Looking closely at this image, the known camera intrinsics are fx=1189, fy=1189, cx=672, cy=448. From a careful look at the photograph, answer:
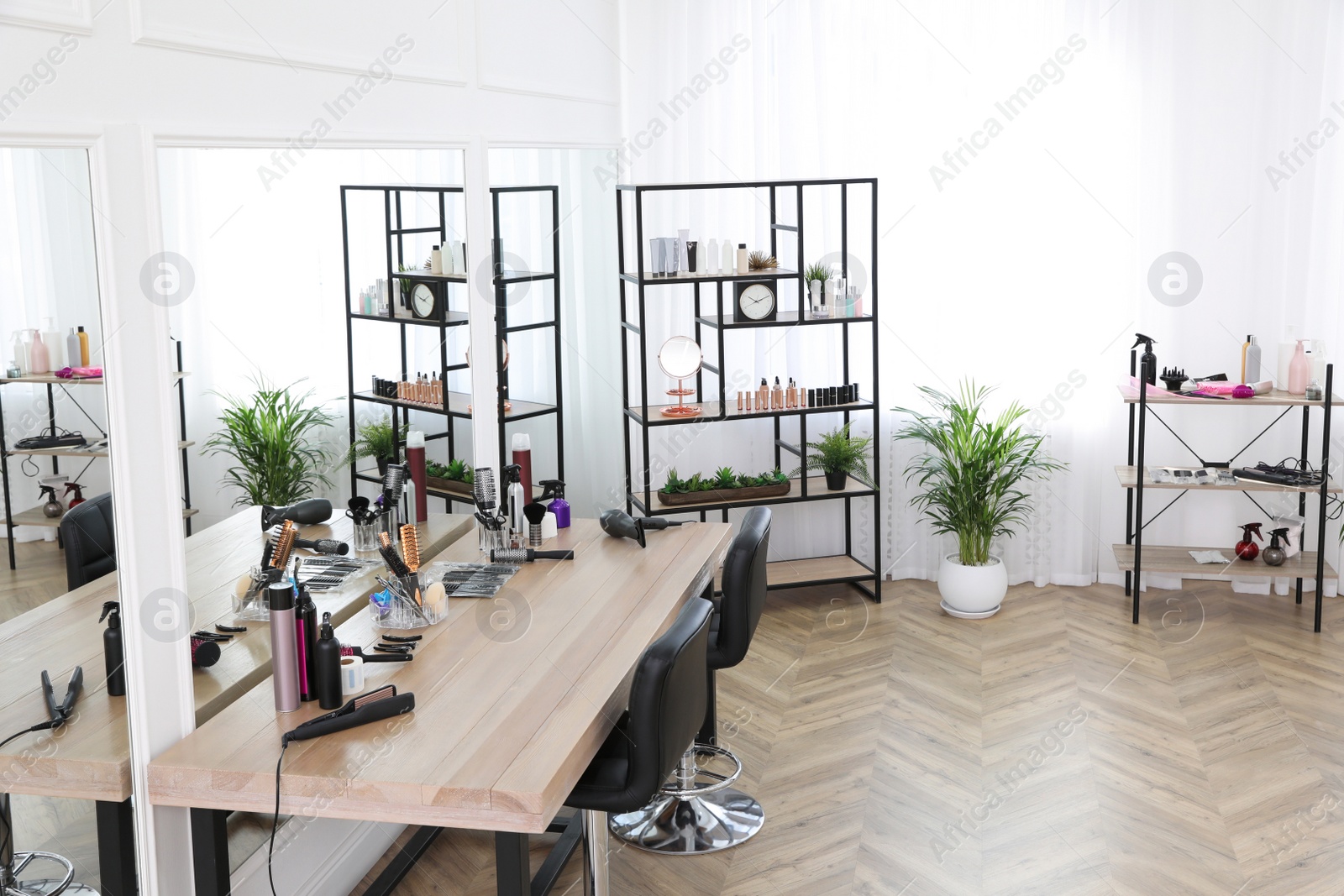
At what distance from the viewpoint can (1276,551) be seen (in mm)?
5117

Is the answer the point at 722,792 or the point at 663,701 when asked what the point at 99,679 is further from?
the point at 722,792

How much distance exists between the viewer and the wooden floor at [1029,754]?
10.8ft

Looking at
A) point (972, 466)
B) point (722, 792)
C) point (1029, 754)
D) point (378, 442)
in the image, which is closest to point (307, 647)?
point (378, 442)

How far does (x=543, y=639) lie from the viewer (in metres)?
2.90

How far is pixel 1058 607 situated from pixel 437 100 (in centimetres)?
351

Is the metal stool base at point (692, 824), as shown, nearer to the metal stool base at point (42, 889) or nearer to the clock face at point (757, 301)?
the metal stool base at point (42, 889)

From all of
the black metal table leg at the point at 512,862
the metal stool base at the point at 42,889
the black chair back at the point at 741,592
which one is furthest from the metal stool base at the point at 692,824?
the metal stool base at the point at 42,889

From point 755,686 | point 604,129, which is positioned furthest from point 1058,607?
point 604,129

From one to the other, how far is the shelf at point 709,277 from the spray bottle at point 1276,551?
7.74 ft

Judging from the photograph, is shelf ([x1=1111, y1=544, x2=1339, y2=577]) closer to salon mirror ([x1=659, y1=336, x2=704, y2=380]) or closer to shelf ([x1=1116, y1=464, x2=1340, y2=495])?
shelf ([x1=1116, y1=464, x2=1340, y2=495])

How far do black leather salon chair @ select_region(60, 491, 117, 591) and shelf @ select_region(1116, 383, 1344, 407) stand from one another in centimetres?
404

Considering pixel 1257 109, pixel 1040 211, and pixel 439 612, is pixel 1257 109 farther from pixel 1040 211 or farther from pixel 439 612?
pixel 439 612

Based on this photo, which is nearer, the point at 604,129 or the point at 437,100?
the point at 437,100

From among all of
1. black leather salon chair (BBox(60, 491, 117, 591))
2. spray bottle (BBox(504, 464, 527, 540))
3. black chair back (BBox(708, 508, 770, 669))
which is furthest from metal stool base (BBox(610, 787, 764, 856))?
black leather salon chair (BBox(60, 491, 117, 591))
